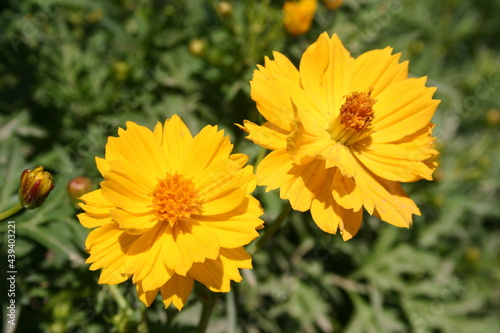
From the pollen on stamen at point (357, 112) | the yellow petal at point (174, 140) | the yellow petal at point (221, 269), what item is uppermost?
the pollen on stamen at point (357, 112)

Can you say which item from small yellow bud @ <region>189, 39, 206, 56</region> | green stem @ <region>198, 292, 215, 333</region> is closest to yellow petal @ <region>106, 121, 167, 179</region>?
green stem @ <region>198, 292, 215, 333</region>

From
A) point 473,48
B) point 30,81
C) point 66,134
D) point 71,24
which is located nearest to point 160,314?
point 66,134

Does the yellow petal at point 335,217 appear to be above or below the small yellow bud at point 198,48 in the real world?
below

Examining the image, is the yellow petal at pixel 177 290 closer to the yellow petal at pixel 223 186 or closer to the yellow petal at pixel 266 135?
the yellow petal at pixel 223 186

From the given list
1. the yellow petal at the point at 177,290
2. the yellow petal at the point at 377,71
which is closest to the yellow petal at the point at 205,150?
the yellow petal at the point at 177,290

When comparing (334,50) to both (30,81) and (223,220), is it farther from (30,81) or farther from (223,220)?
(30,81)

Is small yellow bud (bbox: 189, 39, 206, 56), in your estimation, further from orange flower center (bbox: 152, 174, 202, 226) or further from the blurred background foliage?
orange flower center (bbox: 152, 174, 202, 226)

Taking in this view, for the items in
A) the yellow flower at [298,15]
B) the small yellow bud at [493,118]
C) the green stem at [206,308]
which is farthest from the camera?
the small yellow bud at [493,118]
